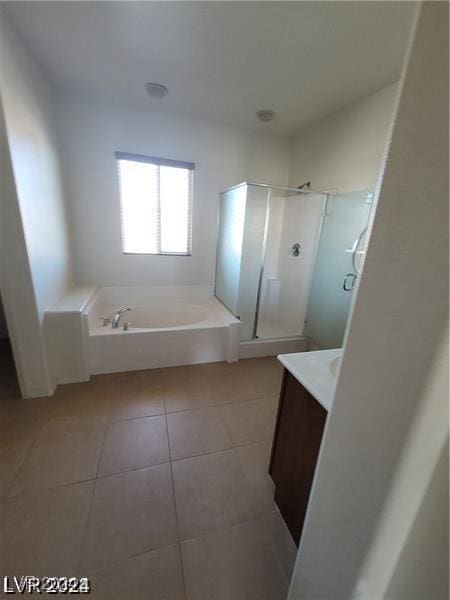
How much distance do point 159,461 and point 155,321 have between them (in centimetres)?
187

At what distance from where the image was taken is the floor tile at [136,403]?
1.84 m

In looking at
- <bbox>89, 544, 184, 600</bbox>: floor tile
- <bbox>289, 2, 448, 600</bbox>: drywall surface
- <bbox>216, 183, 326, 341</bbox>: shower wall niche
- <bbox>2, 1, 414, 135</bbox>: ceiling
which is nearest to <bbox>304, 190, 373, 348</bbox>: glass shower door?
<bbox>216, 183, 326, 341</bbox>: shower wall niche

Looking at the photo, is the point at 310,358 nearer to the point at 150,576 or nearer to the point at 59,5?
the point at 150,576

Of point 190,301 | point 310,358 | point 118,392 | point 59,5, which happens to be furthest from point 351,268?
point 59,5

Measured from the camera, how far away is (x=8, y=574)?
975 millimetres

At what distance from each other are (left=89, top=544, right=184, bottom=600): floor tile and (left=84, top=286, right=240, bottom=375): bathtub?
150 centimetres

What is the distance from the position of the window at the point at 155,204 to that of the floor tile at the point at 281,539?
278 centimetres

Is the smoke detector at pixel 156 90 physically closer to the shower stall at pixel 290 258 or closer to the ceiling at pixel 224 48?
the ceiling at pixel 224 48

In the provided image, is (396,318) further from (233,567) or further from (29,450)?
(29,450)

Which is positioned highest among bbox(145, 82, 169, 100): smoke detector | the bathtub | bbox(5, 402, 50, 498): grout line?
bbox(145, 82, 169, 100): smoke detector

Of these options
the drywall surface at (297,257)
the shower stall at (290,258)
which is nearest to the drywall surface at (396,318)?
the shower stall at (290,258)

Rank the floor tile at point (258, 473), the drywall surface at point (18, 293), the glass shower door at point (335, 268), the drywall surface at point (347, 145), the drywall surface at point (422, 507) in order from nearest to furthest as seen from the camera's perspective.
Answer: the drywall surface at point (422, 507) < the floor tile at point (258, 473) < the drywall surface at point (18, 293) < the drywall surface at point (347, 145) < the glass shower door at point (335, 268)

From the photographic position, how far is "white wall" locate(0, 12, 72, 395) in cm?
155

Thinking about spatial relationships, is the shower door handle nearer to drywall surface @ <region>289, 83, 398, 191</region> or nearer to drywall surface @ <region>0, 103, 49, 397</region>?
drywall surface @ <region>289, 83, 398, 191</region>
